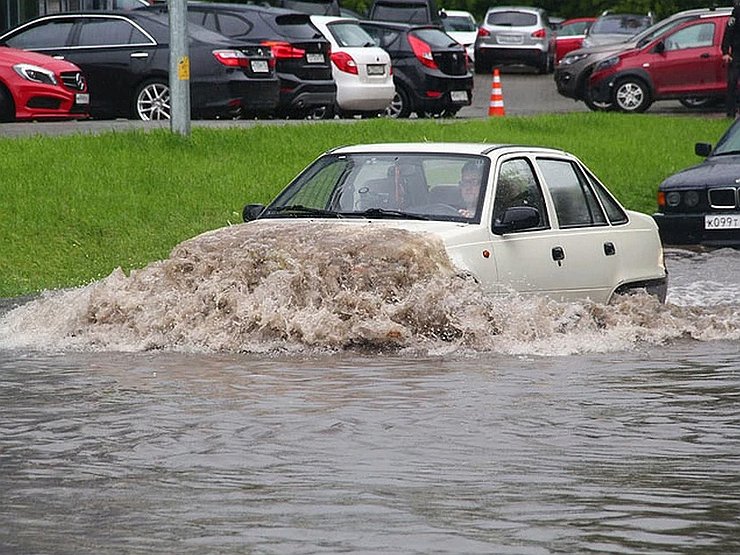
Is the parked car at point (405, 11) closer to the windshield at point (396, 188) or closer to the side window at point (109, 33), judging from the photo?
the side window at point (109, 33)

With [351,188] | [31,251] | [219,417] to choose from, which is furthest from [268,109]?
[219,417]

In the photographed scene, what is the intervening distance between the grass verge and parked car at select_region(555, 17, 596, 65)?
26658mm

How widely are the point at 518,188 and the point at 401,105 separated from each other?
2059 centimetres

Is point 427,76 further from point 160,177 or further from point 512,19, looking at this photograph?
point 512,19

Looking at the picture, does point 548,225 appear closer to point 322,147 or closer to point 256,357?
point 256,357

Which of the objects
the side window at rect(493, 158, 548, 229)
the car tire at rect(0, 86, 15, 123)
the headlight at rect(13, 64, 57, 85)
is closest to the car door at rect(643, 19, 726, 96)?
the headlight at rect(13, 64, 57, 85)

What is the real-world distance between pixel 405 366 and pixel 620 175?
46.9ft

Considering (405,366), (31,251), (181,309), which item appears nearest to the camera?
(405,366)

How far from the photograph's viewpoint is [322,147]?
24.4m

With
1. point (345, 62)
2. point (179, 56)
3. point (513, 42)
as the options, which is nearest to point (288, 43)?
point (345, 62)

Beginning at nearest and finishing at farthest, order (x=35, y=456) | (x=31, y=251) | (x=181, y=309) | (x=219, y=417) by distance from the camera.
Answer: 1. (x=35, y=456)
2. (x=219, y=417)
3. (x=181, y=309)
4. (x=31, y=251)

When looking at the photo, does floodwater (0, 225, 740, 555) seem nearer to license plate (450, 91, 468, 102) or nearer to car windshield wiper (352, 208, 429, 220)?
car windshield wiper (352, 208, 429, 220)

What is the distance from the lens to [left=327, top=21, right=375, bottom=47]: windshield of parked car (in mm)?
32125

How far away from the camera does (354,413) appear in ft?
32.7
